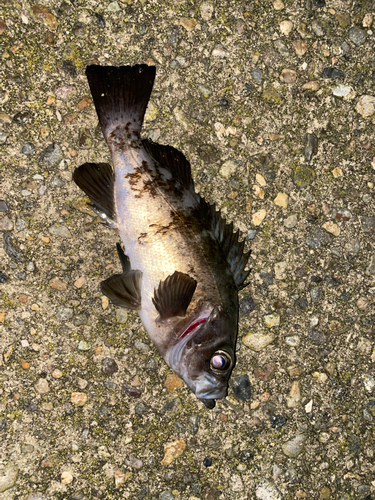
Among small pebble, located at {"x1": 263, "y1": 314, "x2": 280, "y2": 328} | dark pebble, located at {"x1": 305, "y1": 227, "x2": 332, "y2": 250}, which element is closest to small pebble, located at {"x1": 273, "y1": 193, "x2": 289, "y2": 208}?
dark pebble, located at {"x1": 305, "y1": 227, "x2": 332, "y2": 250}

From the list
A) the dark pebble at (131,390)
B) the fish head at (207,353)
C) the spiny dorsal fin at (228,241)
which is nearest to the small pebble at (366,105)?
the spiny dorsal fin at (228,241)

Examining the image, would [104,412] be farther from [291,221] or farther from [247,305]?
[291,221]

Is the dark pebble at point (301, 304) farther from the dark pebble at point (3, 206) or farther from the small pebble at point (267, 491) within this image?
the dark pebble at point (3, 206)

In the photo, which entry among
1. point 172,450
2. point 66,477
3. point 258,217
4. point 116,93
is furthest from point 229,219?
point 66,477

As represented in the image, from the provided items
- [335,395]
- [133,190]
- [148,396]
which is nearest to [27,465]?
→ [148,396]

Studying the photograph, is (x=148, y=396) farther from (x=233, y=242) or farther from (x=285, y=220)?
(x=285, y=220)
